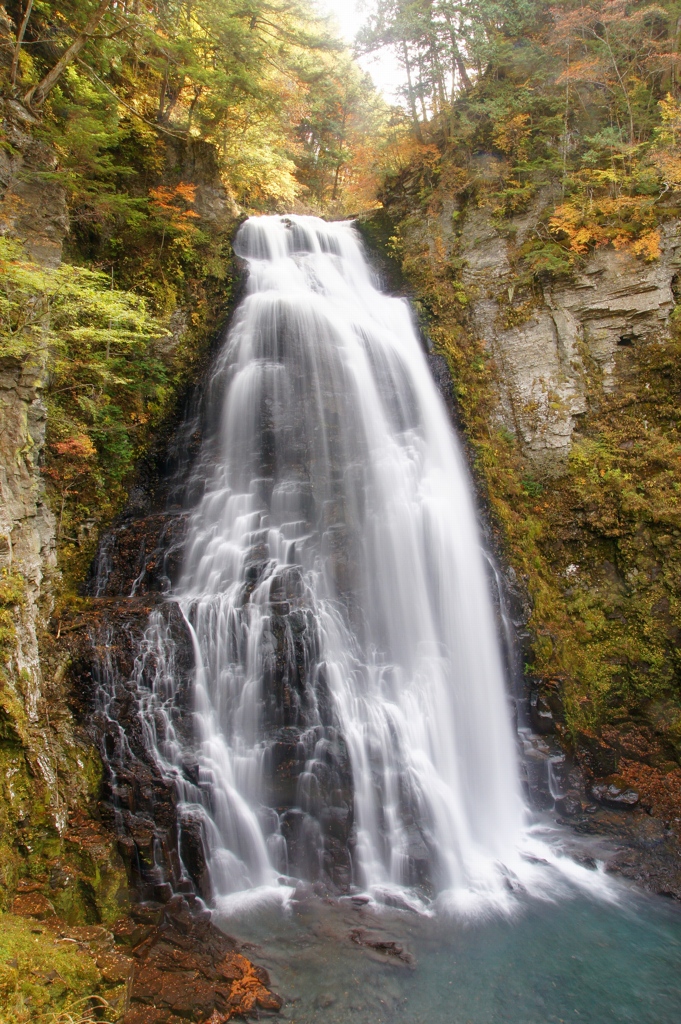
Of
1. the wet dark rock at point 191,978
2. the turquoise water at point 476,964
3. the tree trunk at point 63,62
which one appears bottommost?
the turquoise water at point 476,964

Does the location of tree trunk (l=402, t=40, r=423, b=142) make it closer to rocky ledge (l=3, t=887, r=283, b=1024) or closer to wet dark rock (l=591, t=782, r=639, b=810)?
wet dark rock (l=591, t=782, r=639, b=810)

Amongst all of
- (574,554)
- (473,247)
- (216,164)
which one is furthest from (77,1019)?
(216,164)

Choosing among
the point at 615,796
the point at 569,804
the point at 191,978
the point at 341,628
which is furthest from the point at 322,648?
the point at 615,796

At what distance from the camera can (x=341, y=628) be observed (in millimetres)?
8102

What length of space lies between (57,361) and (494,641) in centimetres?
859

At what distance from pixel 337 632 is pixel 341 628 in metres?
0.11

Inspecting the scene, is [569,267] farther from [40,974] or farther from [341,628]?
[40,974]

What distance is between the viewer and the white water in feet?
22.2

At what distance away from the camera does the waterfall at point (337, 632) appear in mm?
6750

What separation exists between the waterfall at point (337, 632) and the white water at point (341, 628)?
1.1 inches

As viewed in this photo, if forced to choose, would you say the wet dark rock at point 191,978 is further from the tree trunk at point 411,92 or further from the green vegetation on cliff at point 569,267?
the tree trunk at point 411,92

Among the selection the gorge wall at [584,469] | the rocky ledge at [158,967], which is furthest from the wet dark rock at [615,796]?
the rocky ledge at [158,967]

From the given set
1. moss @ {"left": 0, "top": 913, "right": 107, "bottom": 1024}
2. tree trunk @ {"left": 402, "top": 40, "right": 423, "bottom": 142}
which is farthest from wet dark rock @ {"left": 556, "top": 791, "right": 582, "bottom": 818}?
tree trunk @ {"left": 402, "top": 40, "right": 423, "bottom": 142}

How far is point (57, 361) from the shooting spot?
8.33m
